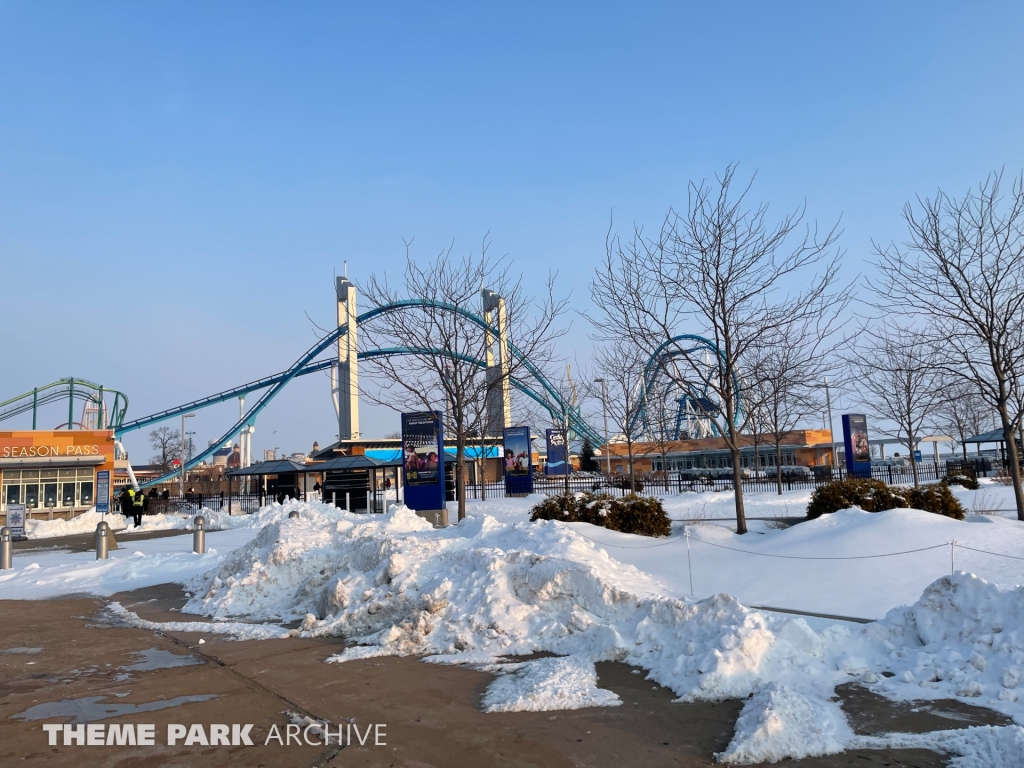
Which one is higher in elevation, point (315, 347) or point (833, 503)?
point (315, 347)

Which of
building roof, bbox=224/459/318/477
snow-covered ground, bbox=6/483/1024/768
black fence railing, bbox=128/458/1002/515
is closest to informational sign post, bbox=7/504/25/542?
building roof, bbox=224/459/318/477

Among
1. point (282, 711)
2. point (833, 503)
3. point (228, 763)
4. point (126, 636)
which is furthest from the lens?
point (833, 503)

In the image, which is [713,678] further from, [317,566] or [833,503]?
[833,503]

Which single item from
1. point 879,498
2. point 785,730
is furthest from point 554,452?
point 785,730

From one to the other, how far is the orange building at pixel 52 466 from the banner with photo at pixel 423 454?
24361 mm

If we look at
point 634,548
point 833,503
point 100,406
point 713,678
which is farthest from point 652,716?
point 100,406

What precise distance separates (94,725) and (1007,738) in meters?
6.26

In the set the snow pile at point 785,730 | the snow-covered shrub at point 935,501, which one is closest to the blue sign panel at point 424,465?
the snow-covered shrub at point 935,501

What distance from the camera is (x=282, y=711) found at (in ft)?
18.6

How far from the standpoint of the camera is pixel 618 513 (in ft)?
44.3

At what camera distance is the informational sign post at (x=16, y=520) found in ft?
78.2

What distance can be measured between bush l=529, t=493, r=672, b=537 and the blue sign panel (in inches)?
268

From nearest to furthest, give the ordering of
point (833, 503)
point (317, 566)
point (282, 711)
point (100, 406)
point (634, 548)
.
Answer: point (282, 711) < point (317, 566) < point (634, 548) < point (833, 503) < point (100, 406)

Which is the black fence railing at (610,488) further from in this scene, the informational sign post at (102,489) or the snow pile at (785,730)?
the snow pile at (785,730)
